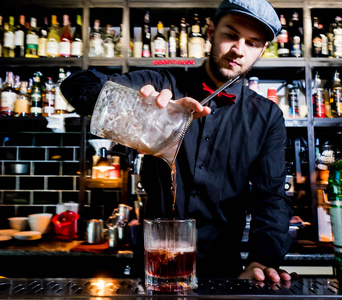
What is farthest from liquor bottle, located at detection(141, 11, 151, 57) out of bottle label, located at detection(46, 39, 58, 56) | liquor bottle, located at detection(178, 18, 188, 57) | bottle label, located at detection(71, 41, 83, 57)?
bottle label, located at detection(46, 39, 58, 56)

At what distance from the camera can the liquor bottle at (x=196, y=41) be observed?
249 centimetres

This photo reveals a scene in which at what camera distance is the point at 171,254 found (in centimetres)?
69

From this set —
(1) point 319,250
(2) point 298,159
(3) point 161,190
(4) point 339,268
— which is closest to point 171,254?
(4) point 339,268

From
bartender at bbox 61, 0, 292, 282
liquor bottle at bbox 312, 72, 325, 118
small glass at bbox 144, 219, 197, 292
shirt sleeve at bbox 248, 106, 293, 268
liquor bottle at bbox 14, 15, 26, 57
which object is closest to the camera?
small glass at bbox 144, 219, 197, 292

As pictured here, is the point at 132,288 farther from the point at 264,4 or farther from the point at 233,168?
the point at 264,4

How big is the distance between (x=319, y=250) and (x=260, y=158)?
106 cm

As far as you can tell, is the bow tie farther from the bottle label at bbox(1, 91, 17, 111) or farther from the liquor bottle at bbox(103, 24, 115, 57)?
the bottle label at bbox(1, 91, 17, 111)

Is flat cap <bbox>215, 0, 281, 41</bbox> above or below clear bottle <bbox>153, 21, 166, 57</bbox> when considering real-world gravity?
below

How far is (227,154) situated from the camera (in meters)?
1.33

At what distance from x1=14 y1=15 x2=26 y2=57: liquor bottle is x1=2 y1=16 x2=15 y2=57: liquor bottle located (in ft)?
0.10

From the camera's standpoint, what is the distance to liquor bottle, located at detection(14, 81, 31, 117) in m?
2.52

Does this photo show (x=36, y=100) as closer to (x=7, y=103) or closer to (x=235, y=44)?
(x=7, y=103)

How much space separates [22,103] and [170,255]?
2214 mm

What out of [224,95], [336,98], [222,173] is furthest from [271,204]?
[336,98]
